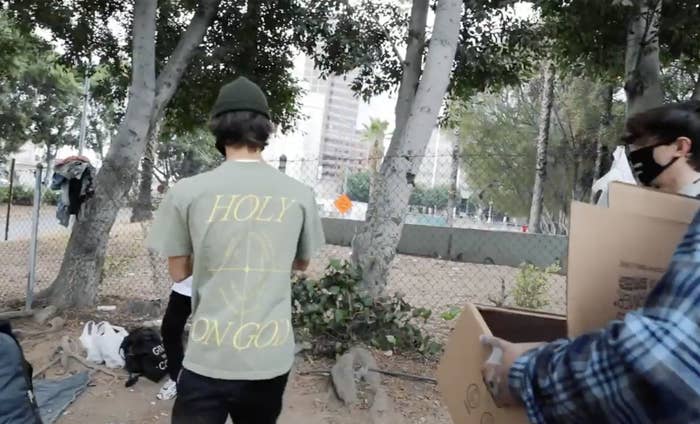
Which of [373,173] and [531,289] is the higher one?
[373,173]

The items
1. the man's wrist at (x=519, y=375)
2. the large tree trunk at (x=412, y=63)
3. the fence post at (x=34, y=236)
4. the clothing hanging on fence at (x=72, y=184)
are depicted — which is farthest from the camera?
the large tree trunk at (x=412, y=63)

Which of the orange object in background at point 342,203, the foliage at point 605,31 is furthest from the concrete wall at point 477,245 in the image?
the foliage at point 605,31

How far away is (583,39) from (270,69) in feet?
12.0

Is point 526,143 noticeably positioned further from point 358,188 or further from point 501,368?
point 501,368

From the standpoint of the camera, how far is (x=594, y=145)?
18.7m

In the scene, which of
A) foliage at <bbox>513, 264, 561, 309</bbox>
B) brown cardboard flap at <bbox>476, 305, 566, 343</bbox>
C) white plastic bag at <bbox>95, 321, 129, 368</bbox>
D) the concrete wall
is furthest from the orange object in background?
brown cardboard flap at <bbox>476, 305, 566, 343</bbox>

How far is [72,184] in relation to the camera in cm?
446

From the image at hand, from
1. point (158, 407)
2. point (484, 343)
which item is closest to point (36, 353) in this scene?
point (158, 407)

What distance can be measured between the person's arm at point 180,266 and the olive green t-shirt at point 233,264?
0.03 m

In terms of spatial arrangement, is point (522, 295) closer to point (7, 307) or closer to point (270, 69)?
point (270, 69)

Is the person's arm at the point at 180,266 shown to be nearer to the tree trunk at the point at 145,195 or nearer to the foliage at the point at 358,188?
the tree trunk at the point at 145,195

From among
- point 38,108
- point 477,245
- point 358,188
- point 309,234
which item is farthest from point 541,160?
point 38,108

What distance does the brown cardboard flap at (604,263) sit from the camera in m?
0.94

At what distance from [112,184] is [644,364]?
4710 mm
